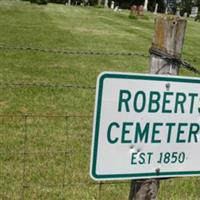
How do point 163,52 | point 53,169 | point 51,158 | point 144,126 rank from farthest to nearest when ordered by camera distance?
point 51,158 → point 53,169 → point 163,52 → point 144,126

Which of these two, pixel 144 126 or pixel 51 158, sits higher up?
pixel 144 126

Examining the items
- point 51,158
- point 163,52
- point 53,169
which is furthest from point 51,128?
point 163,52

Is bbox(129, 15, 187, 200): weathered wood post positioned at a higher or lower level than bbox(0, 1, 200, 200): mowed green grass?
higher

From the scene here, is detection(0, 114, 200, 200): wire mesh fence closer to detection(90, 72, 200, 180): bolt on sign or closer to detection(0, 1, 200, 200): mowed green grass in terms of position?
detection(0, 1, 200, 200): mowed green grass

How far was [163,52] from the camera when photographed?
2820 millimetres

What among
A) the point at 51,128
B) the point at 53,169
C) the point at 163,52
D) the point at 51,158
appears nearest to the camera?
the point at 163,52

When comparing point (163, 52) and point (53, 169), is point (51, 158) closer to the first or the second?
point (53, 169)

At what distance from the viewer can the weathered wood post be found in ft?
9.03

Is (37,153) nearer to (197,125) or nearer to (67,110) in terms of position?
(67,110)

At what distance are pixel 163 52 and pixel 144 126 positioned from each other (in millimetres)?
452

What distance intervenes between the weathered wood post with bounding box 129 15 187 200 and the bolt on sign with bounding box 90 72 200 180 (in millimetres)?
149

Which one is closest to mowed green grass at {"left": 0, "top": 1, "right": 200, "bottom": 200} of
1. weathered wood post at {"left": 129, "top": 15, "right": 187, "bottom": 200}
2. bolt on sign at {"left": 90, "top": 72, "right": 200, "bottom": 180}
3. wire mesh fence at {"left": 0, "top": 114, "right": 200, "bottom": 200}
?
wire mesh fence at {"left": 0, "top": 114, "right": 200, "bottom": 200}

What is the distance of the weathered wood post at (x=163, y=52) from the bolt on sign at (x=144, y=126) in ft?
0.49

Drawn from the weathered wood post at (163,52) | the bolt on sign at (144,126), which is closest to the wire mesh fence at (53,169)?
the weathered wood post at (163,52)
